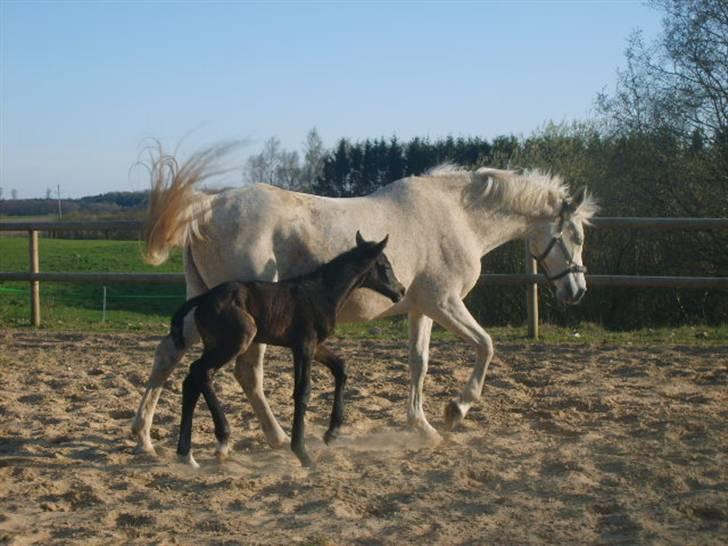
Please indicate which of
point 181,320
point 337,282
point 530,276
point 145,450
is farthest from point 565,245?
point 530,276

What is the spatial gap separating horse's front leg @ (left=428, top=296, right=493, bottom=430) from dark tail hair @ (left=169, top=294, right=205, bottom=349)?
5.73ft

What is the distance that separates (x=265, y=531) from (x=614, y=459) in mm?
2202

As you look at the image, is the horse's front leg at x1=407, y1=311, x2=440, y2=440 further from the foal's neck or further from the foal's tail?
the foal's tail

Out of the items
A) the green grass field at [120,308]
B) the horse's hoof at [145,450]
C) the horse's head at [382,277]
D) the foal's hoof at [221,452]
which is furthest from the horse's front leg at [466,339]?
the green grass field at [120,308]

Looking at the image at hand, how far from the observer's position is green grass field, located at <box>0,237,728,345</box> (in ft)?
37.2

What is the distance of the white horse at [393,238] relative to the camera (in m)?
5.81

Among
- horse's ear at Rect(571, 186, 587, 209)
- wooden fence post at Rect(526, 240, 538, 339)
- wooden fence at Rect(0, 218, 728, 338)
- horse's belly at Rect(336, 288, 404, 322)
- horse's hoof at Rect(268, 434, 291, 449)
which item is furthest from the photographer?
wooden fence post at Rect(526, 240, 538, 339)

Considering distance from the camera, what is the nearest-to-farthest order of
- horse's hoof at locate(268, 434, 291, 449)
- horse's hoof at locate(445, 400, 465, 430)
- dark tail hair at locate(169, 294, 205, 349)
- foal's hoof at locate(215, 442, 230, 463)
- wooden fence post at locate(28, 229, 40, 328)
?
dark tail hair at locate(169, 294, 205, 349)
foal's hoof at locate(215, 442, 230, 463)
horse's hoof at locate(268, 434, 291, 449)
horse's hoof at locate(445, 400, 465, 430)
wooden fence post at locate(28, 229, 40, 328)

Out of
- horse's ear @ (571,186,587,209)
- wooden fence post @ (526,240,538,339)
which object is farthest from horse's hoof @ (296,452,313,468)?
wooden fence post @ (526,240,538,339)

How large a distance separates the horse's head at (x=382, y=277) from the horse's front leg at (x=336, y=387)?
50cm

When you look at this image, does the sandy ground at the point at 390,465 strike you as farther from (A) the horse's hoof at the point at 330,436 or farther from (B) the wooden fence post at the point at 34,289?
(B) the wooden fence post at the point at 34,289

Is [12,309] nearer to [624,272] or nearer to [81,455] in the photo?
[624,272]

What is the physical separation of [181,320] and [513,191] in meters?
2.83

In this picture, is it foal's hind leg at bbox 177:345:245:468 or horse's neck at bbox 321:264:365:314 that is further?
horse's neck at bbox 321:264:365:314
